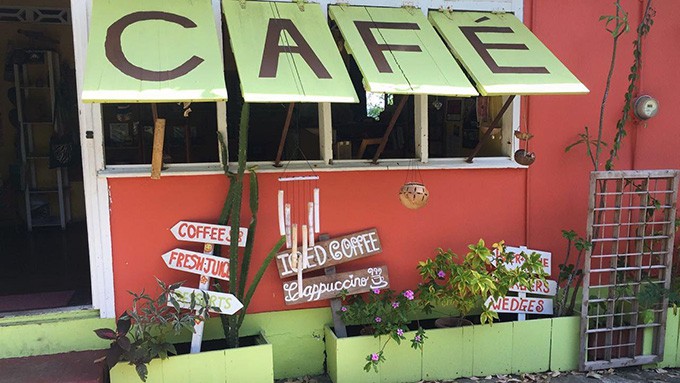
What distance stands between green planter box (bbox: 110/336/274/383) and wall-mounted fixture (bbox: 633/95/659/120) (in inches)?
142

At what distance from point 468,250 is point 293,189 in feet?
5.09

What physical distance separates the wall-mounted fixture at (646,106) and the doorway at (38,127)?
6.18m

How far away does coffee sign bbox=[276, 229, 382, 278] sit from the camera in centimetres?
394

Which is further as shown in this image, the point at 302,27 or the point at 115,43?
the point at 302,27

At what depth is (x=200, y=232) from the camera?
3.74 m

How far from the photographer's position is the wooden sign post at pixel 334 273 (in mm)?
3957

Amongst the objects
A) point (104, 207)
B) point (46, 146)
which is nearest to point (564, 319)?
point (104, 207)

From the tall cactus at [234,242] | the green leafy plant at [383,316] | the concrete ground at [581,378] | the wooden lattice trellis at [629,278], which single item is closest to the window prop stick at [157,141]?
the tall cactus at [234,242]

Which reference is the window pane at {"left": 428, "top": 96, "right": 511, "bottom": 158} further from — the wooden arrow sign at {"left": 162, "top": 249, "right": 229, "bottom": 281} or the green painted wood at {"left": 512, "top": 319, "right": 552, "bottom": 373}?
the wooden arrow sign at {"left": 162, "top": 249, "right": 229, "bottom": 281}

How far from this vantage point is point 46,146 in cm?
736

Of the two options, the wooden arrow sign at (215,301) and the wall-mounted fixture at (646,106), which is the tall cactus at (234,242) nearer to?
the wooden arrow sign at (215,301)

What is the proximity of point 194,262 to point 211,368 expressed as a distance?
734 millimetres

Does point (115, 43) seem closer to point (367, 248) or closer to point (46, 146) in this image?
point (367, 248)

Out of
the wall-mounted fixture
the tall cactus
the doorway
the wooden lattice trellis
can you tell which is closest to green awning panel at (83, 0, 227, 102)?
the tall cactus
